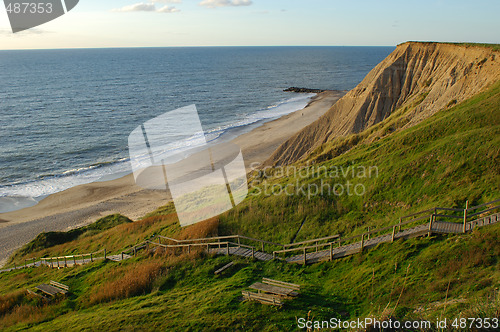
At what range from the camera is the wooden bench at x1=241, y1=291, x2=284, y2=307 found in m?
11.7

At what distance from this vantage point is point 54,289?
1719 centimetres

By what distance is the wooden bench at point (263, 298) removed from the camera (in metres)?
11.7

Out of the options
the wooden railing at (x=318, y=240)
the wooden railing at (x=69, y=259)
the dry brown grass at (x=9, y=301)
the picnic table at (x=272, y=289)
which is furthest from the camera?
the wooden railing at (x=69, y=259)

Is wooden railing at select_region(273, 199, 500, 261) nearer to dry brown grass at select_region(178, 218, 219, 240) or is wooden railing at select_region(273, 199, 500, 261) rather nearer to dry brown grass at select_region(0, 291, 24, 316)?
dry brown grass at select_region(178, 218, 219, 240)

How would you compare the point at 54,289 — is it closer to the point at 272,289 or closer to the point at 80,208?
the point at 272,289

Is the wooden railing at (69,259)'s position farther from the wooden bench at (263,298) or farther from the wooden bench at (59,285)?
the wooden bench at (263,298)

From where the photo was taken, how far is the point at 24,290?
1775 centimetres

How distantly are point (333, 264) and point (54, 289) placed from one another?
1215 centimetres

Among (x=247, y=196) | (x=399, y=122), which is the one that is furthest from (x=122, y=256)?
(x=399, y=122)

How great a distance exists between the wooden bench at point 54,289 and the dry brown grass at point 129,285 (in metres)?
1.79

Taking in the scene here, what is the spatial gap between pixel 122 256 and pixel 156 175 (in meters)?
26.6

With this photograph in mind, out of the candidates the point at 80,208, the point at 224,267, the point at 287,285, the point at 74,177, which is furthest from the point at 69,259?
the point at 74,177

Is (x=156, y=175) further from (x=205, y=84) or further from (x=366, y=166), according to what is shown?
(x=205, y=84)

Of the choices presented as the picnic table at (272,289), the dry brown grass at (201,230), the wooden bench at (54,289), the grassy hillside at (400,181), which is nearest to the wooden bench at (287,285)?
the picnic table at (272,289)
